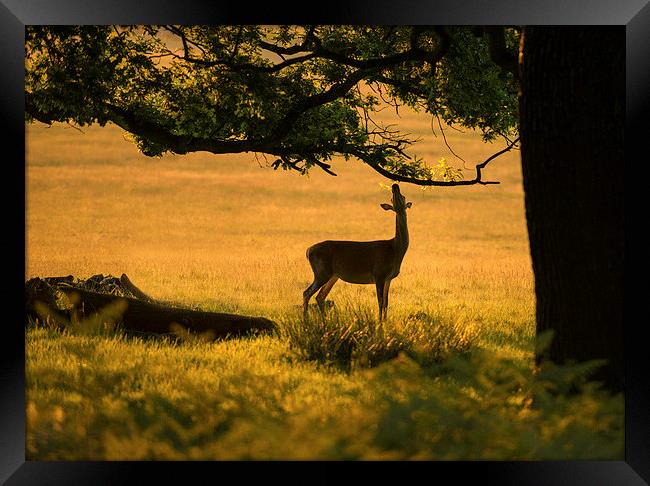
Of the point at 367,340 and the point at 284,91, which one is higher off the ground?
the point at 284,91

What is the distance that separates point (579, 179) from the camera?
881 centimetres

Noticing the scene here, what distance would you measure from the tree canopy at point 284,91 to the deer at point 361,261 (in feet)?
6.11

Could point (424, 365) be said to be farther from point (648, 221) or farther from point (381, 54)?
point (381, 54)

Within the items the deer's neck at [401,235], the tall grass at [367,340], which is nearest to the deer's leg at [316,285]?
the deer's neck at [401,235]

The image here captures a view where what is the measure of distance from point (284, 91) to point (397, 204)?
10.1 ft

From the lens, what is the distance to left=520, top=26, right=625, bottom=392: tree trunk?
876cm

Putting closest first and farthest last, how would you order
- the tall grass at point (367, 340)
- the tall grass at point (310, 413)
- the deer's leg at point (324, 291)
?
1. the tall grass at point (310, 413)
2. the tall grass at point (367, 340)
3. the deer's leg at point (324, 291)

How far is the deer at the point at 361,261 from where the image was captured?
13891mm

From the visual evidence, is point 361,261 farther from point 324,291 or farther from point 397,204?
point 397,204

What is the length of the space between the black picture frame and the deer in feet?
17.9
